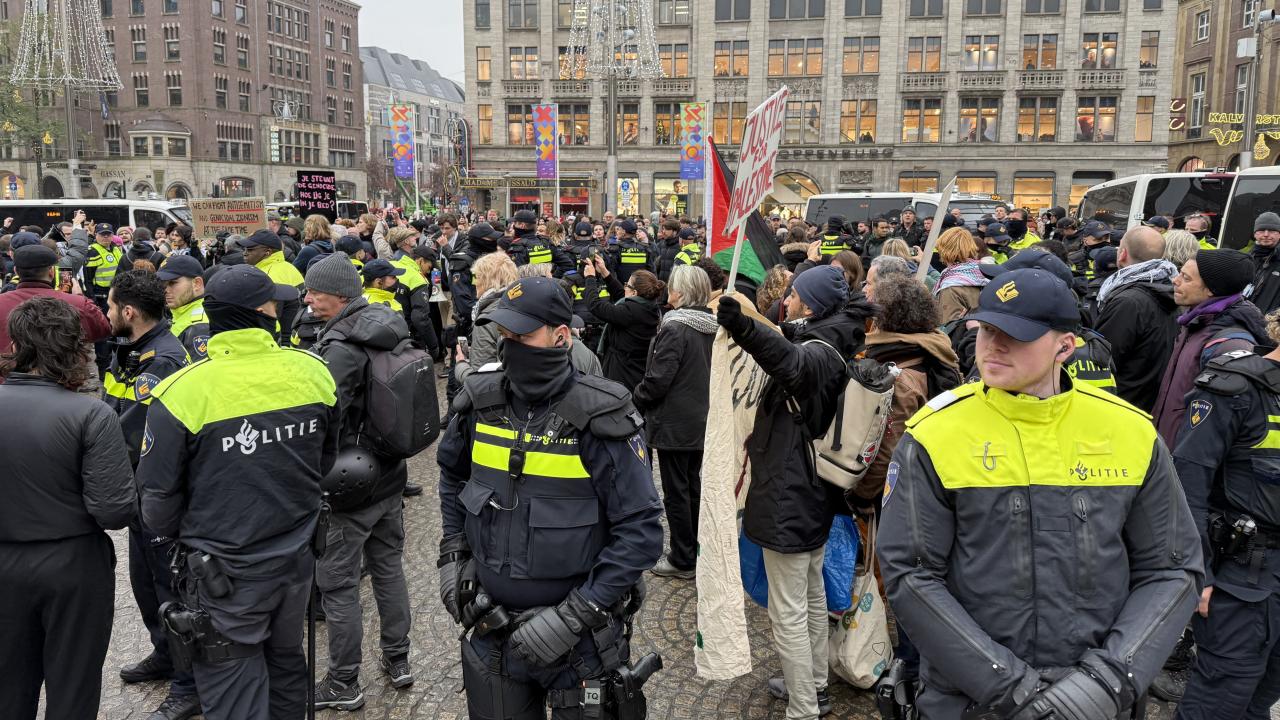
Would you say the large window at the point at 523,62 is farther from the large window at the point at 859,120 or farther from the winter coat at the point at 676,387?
the winter coat at the point at 676,387

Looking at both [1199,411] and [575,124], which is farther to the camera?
[575,124]

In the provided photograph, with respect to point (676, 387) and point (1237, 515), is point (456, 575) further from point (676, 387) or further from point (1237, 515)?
point (1237, 515)

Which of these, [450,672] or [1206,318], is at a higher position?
[1206,318]

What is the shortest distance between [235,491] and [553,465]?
1.40 m

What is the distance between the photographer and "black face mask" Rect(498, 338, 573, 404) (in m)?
3.03

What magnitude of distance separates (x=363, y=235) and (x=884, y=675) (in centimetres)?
1272

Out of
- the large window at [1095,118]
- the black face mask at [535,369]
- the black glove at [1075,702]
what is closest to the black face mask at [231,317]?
the black face mask at [535,369]

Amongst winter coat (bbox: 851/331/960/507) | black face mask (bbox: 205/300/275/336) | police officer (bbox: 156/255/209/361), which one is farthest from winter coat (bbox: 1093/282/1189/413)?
police officer (bbox: 156/255/209/361)

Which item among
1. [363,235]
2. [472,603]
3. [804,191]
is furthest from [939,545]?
[804,191]

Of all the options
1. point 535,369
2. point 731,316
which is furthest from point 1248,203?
point 535,369

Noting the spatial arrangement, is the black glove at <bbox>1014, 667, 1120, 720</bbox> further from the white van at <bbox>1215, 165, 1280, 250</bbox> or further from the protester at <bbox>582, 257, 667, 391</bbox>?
the white van at <bbox>1215, 165, 1280, 250</bbox>

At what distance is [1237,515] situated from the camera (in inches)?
139

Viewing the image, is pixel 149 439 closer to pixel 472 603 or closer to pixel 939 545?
pixel 472 603

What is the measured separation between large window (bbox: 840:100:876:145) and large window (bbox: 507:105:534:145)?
A: 56.4 ft
